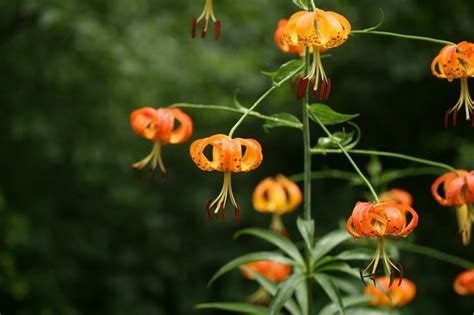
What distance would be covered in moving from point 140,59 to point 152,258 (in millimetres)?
1324

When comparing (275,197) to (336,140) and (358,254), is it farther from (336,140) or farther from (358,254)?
(336,140)

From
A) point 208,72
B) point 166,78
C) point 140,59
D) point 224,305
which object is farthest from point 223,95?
point 224,305

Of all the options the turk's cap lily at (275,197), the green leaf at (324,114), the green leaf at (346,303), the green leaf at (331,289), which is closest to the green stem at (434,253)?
the green leaf at (346,303)

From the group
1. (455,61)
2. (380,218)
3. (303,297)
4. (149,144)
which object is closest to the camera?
(380,218)

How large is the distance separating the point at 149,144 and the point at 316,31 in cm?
273

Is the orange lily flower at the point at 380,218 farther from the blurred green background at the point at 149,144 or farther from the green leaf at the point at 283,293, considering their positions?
the blurred green background at the point at 149,144

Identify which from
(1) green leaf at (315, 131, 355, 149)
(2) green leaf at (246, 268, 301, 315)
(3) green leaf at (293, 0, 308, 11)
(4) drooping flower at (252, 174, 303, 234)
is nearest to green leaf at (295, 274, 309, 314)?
(2) green leaf at (246, 268, 301, 315)

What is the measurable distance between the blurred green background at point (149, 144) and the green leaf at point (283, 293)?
1774mm

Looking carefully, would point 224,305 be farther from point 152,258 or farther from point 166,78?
point 152,258

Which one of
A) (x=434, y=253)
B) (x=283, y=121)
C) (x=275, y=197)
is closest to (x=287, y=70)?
(x=283, y=121)

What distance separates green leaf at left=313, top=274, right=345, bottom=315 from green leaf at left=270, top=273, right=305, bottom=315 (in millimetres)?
50

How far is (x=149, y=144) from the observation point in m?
4.07

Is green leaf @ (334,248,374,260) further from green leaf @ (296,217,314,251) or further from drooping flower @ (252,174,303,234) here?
drooping flower @ (252,174,303,234)

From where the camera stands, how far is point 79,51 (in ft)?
10.8
